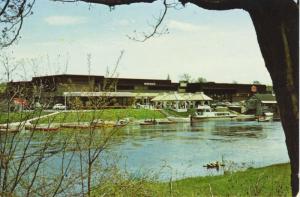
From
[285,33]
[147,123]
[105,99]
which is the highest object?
[285,33]

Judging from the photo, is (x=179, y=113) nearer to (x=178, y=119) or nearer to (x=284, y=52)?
(x=178, y=119)

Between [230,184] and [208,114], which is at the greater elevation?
[230,184]

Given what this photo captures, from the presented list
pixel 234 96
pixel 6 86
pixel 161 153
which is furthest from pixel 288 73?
pixel 234 96

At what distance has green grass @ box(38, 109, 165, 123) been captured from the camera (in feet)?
23.4

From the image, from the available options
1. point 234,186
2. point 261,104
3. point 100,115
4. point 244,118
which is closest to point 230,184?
point 234,186

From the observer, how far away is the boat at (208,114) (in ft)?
309

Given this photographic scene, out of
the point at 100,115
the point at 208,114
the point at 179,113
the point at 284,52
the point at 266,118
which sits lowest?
the point at 266,118

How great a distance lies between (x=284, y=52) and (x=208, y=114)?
94152mm

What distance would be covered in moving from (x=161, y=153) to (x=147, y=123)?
42.9m

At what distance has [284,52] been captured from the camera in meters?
3.90

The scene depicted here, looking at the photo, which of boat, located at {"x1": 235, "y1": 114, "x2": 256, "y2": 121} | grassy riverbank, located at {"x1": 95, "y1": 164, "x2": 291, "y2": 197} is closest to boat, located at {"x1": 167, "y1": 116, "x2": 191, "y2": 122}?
boat, located at {"x1": 235, "y1": 114, "x2": 256, "y2": 121}

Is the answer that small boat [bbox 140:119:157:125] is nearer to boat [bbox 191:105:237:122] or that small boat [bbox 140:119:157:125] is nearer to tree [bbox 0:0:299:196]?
boat [bbox 191:105:237:122]

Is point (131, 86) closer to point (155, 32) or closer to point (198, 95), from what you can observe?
point (198, 95)

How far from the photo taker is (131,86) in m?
106
